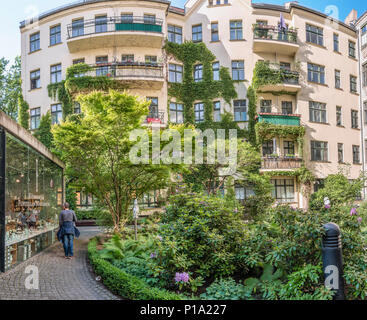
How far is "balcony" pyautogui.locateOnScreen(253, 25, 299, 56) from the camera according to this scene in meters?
28.2

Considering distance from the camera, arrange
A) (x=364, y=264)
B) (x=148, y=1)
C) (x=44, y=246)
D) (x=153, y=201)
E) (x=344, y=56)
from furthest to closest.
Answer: (x=344, y=56), (x=148, y=1), (x=153, y=201), (x=44, y=246), (x=364, y=264)

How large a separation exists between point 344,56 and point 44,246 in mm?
29445

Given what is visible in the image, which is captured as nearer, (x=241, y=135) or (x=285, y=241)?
(x=285, y=241)

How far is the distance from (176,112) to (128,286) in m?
23.2

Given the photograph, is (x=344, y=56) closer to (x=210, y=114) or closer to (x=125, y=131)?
(x=210, y=114)

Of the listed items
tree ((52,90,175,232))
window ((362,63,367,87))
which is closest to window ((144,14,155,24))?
tree ((52,90,175,232))

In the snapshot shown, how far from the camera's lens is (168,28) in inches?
1137

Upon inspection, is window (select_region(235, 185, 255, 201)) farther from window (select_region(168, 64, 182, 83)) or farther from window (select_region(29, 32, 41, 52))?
window (select_region(29, 32, 41, 52))

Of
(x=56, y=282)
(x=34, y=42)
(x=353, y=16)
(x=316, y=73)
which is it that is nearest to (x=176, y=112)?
(x=316, y=73)

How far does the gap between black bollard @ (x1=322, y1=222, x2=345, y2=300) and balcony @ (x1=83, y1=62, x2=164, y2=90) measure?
2290 centimetres

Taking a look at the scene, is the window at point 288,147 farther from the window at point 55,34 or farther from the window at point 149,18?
the window at point 55,34

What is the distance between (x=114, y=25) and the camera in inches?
1069
